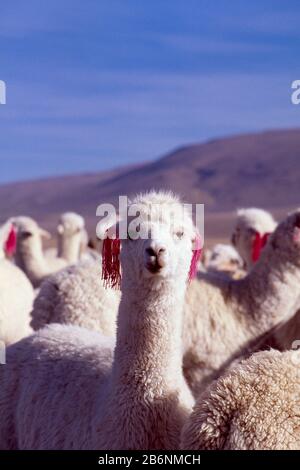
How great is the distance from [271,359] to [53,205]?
18751 centimetres

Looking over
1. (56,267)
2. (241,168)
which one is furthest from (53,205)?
(56,267)

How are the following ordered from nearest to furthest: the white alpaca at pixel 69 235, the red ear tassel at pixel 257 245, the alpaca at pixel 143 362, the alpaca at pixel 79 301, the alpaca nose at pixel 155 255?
the alpaca nose at pixel 155 255, the alpaca at pixel 143 362, the alpaca at pixel 79 301, the red ear tassel at pixel 257 245, the white alpaca at pixel 69 235

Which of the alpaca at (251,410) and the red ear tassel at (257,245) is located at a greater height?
the red ear tassel at (257,245)

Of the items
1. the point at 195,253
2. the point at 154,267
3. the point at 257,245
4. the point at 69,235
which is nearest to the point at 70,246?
the point at 69,235

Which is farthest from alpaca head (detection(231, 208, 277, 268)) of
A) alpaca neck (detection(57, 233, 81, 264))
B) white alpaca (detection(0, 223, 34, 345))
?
alpaca neck (detection(57, 233, 81, 264))

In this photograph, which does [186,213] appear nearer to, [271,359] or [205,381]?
[271,359]

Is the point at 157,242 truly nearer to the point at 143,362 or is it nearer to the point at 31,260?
the point at 143,362

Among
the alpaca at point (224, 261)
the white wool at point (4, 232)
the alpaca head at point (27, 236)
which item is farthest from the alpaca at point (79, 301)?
the alpaca at point (224, 261)

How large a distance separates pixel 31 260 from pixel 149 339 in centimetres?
753

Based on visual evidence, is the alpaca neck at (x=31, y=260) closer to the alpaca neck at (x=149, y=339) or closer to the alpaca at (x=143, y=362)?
the alpaca at (x=143, y=362)

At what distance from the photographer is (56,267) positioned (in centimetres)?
1230

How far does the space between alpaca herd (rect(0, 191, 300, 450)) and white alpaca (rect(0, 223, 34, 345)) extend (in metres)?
0.05

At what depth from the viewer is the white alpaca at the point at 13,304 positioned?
708 cm
